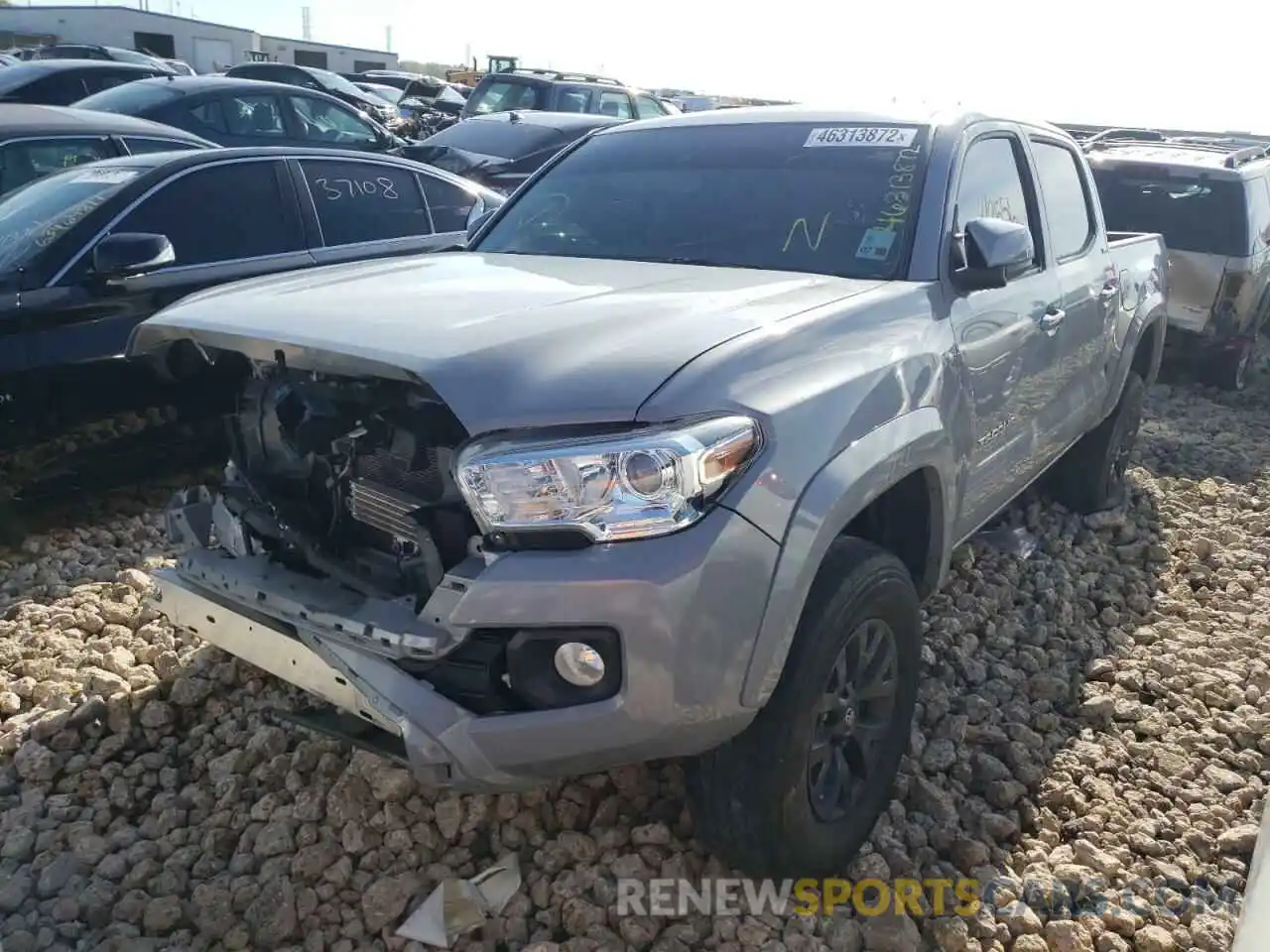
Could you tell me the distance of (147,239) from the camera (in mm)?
4355

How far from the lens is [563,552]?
7.11 feet

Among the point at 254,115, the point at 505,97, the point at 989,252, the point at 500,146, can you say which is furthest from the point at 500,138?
the point at 989,252

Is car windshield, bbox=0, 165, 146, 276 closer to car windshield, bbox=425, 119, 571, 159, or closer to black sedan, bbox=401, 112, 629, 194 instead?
black sedan, bbox=401, 112, 629, 194

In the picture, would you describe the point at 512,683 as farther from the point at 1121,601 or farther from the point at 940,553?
the point at 1121,601

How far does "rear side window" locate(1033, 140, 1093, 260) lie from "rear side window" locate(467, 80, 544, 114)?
34.0ft

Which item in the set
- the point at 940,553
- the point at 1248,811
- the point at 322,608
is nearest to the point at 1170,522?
the point at 1248,811

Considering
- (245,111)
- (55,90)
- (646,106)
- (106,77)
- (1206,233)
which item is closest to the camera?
(1206,233)

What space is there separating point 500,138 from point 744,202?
8.17m

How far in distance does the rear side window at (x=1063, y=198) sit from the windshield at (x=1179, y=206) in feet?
11.1

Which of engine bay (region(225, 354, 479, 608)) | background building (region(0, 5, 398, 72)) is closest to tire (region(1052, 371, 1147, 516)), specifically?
engine bay (region(225, 354, 479, 608))

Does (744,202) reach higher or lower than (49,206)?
higher

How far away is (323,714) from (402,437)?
2.30 ft

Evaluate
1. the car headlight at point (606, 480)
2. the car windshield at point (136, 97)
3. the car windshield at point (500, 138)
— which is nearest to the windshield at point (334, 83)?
the car windshield at point (500, 138)

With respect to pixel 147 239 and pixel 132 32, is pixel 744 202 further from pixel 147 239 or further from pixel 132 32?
pixel 132 32
